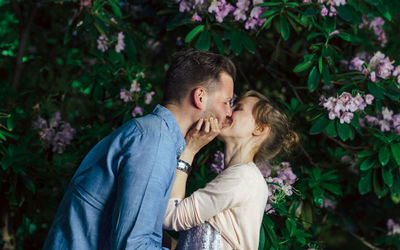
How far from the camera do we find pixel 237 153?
6.61 feet

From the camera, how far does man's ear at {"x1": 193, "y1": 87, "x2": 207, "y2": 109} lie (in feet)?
5.35

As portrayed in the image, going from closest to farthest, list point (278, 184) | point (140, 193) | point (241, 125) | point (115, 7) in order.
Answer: point (140, 193)
point (241, 125)
point (278, 184)
point (115, 7)

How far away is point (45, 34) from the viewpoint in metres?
4.09

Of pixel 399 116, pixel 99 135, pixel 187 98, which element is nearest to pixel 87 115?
pixel 99 135

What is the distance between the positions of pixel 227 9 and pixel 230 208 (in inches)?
50.2

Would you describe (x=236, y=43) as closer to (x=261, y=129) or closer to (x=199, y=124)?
(x=261, y=129)

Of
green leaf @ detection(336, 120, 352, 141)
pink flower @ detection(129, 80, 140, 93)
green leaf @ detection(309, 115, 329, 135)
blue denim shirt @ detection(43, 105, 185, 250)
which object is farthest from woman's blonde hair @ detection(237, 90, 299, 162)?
pink flower @ detection(129, 80, 140, 93)

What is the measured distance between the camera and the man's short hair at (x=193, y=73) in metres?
1.67

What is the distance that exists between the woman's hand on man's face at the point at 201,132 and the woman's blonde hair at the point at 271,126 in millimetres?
410

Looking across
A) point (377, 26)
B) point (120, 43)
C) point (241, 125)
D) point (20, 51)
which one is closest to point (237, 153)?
point (241, 125)

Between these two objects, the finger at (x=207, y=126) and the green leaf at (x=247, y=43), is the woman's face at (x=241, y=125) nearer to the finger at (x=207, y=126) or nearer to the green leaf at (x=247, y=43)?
the finger at (x=207, y=126)

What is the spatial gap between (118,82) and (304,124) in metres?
1.27

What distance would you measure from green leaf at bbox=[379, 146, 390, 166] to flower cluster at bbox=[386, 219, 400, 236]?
1058mm

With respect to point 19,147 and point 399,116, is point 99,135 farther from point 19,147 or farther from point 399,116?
point 399,116
